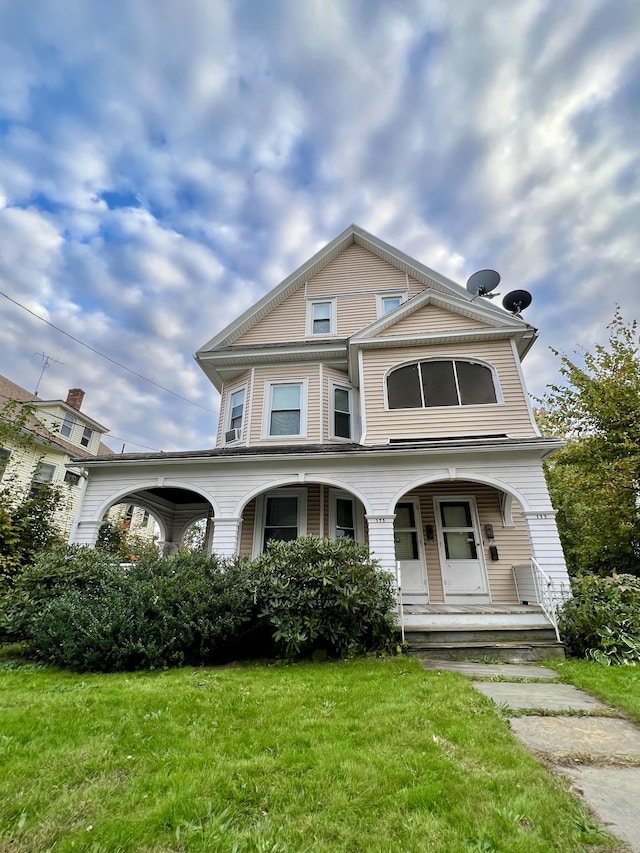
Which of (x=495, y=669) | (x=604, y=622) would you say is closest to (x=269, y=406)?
(x=495, y=669)

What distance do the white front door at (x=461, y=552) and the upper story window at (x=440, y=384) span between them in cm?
250

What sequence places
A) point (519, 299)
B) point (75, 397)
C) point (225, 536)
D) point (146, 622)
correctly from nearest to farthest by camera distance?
point (146, 622)
point (225, 536)
point (519, 299)
point (75, 397)

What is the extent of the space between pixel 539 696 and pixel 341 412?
8.21 meters

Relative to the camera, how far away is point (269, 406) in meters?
11.4

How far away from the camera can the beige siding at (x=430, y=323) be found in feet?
34.3

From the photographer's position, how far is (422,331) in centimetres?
1047

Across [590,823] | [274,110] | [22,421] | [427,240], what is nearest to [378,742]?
[590,823]

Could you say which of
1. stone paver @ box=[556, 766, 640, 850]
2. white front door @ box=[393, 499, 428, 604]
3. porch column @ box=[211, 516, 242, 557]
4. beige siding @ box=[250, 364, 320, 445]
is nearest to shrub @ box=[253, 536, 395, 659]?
porch column @ box=[211, 516, 242, 557]

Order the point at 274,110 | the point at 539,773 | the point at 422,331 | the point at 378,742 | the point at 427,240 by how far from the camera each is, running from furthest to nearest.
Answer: the point at 427,240 < the point at 274,110 < the point at 422,331 < the point at 378,742 < the point at 539,773

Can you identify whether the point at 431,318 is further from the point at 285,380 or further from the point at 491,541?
the point at 491,541

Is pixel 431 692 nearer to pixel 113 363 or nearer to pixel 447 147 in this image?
pixel 447 147

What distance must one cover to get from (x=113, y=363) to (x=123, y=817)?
18044mm

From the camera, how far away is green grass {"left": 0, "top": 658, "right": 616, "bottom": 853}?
6.26 feet

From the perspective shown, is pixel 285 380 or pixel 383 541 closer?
pixel 383 541
